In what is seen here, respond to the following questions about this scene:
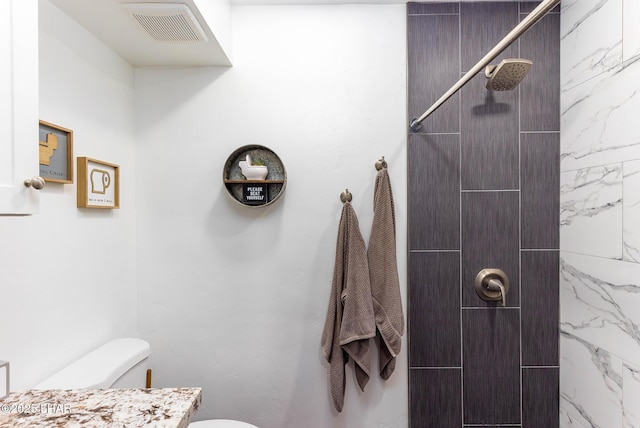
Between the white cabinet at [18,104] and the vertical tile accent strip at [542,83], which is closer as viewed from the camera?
the white cabinet at [18,104]

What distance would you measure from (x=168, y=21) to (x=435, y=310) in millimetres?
1550

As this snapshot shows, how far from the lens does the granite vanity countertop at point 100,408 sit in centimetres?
72

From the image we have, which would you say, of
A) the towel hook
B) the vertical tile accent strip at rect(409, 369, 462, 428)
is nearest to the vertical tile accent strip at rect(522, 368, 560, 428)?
the vertical tile accent strip at rect(409, 369, 462, 428)

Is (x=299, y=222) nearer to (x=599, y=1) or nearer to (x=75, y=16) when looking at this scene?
(x=75, y=16)

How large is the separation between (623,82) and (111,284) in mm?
2056

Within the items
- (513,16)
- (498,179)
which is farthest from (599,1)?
(498,179)

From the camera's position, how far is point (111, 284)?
4.70ft

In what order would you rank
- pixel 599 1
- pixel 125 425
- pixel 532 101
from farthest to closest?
pixel 532 101 < pixel 599 1 < pixel 125 425

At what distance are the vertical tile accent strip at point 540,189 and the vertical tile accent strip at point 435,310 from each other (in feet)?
1.17

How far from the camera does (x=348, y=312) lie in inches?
57.1

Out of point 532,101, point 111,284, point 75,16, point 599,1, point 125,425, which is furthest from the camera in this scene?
point 532,101

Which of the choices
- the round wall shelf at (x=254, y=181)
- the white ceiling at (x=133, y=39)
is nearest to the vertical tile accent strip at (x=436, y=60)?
the round wall shelf at (x=254, y=181)

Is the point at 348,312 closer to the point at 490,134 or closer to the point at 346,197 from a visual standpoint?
the point at 346,197

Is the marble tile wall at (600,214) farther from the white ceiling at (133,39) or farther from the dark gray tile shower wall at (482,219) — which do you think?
the white ceiling at (133,39)
